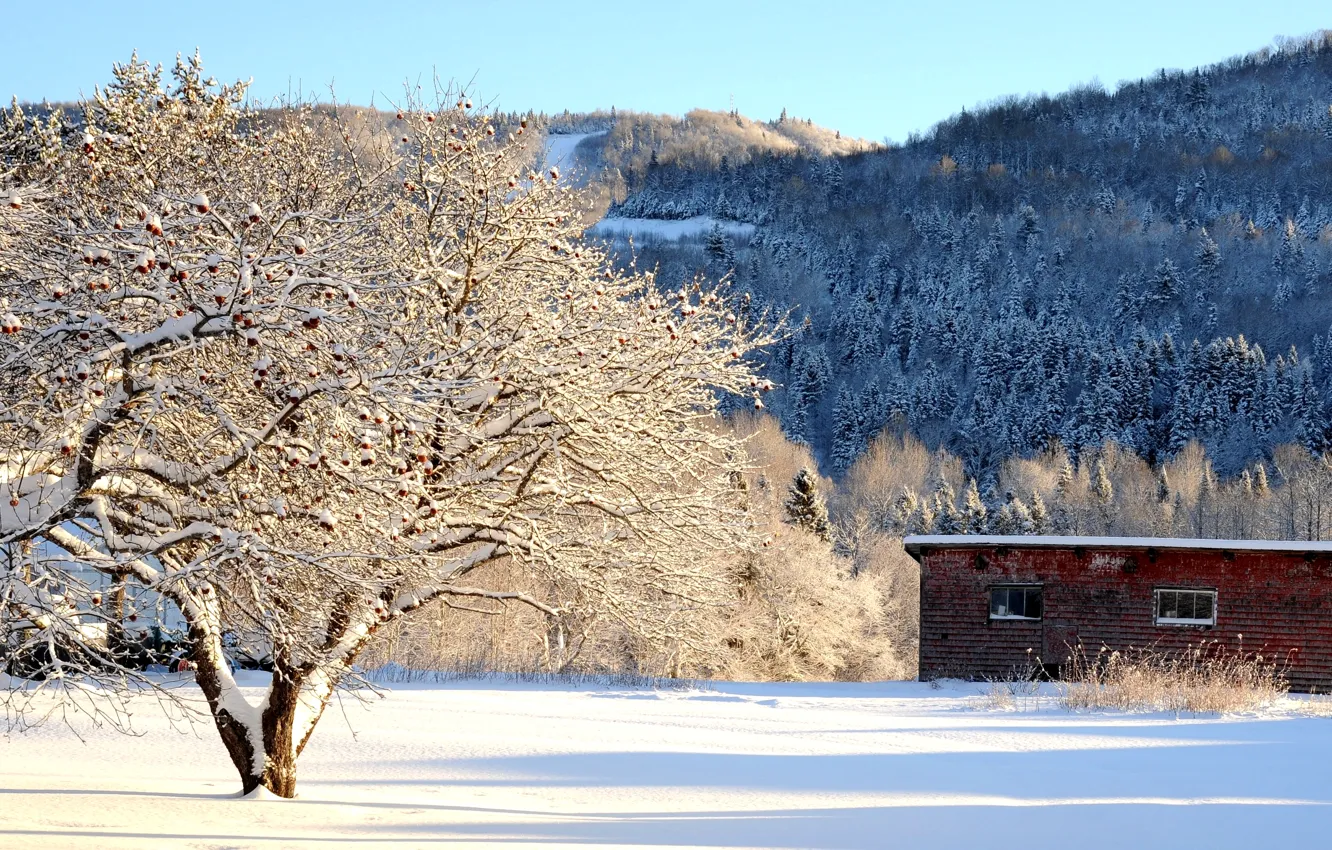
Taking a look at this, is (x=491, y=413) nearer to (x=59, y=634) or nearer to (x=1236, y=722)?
(x=59, y=634)

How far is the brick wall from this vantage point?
2464 cm

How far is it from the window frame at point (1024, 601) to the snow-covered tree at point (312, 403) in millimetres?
15410

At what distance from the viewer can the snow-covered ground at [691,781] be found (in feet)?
31.3

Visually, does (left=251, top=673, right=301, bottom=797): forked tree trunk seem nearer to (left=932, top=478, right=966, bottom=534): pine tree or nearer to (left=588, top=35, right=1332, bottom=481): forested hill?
(left=932, top=478, right=966, bottom=534): pine tree

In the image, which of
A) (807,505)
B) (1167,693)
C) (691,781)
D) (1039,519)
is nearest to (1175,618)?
(1167,693)

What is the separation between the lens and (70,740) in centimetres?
1416

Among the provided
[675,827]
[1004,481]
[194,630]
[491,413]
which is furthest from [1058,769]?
[1004,481]

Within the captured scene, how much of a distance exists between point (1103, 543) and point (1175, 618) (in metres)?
2.13

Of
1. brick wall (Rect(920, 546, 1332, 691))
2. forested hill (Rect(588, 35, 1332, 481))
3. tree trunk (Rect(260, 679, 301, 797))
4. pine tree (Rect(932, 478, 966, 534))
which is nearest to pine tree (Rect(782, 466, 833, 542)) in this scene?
pine tree (Rect(932, 478, 966, 534))

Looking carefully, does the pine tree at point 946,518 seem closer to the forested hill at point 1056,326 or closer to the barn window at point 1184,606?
the forested hill at point 1056,326

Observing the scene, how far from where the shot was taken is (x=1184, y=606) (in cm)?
2528

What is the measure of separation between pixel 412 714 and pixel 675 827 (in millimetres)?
7183

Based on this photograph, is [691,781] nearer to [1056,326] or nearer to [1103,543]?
[1103,543]

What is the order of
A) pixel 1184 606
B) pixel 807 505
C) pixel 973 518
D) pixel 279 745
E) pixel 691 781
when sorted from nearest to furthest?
pixel 279 745
pixel 691 781
pixel 1184 606
pixel 807 505
pixel 973 518
